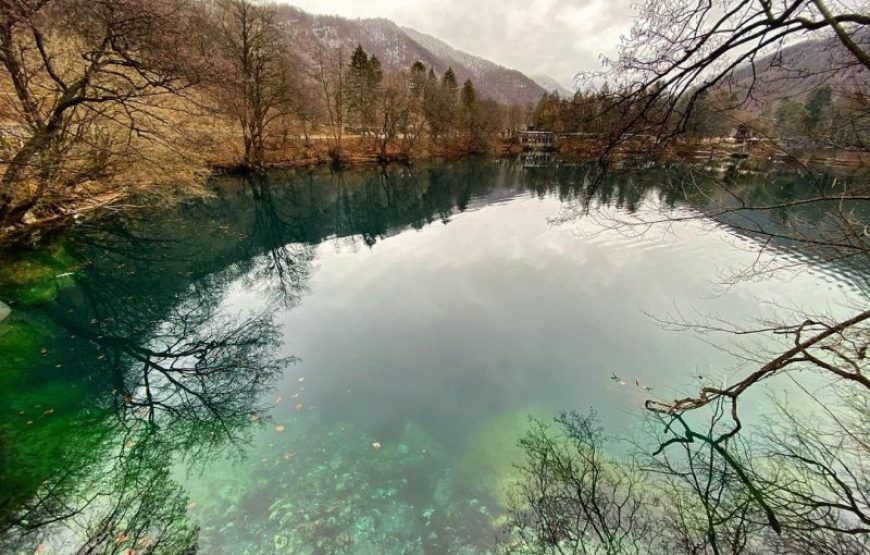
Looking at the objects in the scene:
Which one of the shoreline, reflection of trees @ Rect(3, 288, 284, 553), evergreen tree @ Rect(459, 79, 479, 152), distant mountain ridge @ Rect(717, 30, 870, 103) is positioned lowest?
reflection of trees @ Rect(3, 288, 284, 553)

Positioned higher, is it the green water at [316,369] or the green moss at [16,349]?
the green moss at [16,349]

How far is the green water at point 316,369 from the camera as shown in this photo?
480 cm

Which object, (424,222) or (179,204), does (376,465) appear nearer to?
(424,222)

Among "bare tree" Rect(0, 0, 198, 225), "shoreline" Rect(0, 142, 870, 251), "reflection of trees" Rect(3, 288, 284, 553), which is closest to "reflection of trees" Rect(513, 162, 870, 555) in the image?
"shoreline" Rect(0, 142, 870, 251)

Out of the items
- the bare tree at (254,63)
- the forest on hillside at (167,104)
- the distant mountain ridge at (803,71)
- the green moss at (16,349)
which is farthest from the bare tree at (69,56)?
the bare tree at (254,63)

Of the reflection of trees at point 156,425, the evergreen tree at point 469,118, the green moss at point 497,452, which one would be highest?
the evergreen tree at point 469,118

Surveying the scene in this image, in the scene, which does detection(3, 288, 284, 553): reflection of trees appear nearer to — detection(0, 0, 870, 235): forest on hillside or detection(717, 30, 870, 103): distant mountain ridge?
detection(0, 0, 870, 235): forest on hillside

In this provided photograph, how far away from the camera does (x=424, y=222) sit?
21.0 meters

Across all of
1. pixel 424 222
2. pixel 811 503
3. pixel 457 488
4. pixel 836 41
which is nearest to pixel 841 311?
pixel 811 503

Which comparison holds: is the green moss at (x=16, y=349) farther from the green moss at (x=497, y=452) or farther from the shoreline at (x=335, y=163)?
the green moss at (x=497, y=452)

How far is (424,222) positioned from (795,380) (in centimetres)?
1645

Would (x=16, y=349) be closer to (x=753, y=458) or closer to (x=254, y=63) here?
(x=753, y=458)

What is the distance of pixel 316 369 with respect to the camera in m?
8.00

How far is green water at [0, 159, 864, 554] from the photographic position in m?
4.80
